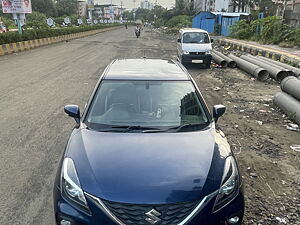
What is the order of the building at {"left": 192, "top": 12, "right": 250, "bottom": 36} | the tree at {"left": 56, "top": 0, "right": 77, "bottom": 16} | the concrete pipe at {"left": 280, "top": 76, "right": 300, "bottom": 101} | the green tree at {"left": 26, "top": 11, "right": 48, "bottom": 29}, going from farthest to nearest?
the tree at {"left": 56, "top": 0, "right": 77, "bottom": 16} → the building at {"left": 192, "top": 12, "right": 250, "bottom": 36} → the green tree at {"left": 26, "top": 11, "right": 48, "bottom": 29} → the concrete pipe at {"left": 280, "top": 76, "right": 300, "bottom": 101}

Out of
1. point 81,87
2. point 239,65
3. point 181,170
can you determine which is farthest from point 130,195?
point 239,65

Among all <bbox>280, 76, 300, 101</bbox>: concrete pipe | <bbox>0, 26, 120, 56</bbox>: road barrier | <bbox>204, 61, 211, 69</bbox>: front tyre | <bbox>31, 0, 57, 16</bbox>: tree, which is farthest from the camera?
<bbox>31, 0, 57, 16</bbox>: tree

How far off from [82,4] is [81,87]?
398 feet

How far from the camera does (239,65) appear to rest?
1447 centimetres

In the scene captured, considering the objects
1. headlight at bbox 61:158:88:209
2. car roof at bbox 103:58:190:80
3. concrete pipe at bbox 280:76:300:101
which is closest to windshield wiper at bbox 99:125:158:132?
headlight at bbox 61:158:88:209

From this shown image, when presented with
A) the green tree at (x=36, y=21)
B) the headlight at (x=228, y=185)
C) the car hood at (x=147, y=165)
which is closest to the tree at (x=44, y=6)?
the green tree at (x=36, y=21)

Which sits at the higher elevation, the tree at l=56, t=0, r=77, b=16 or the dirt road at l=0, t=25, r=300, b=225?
the tree at l=56, t=0, r=77, b=16

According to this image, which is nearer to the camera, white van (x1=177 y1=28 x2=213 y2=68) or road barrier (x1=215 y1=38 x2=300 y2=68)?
road barrier (x1=215 y1=38 x2=300 y2=68)

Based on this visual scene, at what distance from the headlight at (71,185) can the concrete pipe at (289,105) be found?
5591 mm

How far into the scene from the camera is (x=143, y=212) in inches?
95.2

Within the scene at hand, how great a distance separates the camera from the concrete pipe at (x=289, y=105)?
688 cm

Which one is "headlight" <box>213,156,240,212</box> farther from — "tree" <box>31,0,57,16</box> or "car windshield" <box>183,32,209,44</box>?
"tree" <box>31,0,57,16</box>

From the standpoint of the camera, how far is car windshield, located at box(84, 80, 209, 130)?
363 cm

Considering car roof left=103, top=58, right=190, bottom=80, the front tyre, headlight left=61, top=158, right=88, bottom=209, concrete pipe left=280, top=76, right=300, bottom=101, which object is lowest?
the front tyre
